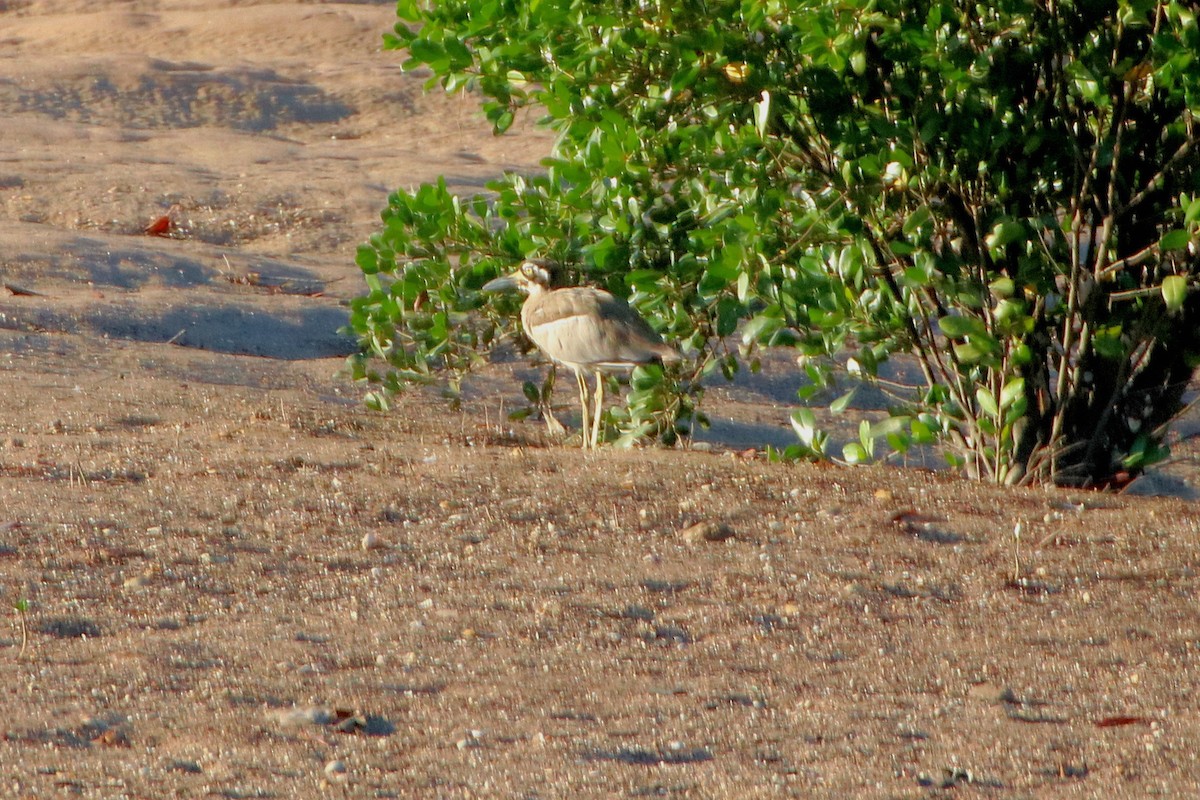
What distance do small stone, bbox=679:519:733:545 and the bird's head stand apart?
5.29ft

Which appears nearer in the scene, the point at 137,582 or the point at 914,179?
the point at 137,582

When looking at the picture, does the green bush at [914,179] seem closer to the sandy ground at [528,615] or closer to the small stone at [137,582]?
the sandy ground at [528,615]

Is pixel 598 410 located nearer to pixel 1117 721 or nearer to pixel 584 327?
pixel 584 327

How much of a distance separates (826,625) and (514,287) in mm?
2544

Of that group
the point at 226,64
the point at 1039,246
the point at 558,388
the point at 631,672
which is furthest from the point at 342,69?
the point at 631,672

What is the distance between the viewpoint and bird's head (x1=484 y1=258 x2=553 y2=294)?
5.48 m

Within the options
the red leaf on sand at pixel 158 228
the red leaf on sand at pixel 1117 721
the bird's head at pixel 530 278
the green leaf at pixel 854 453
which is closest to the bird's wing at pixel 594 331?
the bird's head at pixel 530 278

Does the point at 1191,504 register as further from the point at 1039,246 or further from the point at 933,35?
the point at 933,35

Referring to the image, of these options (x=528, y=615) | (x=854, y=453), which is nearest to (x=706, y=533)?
(x=528, y=615)

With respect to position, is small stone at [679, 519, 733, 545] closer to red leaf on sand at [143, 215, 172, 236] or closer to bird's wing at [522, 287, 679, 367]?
bird's wing at [522, 287, 679, 367]

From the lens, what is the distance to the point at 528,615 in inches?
137

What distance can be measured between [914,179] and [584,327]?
136 cm

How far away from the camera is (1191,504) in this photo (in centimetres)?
468

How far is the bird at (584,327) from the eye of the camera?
523 centimetres
